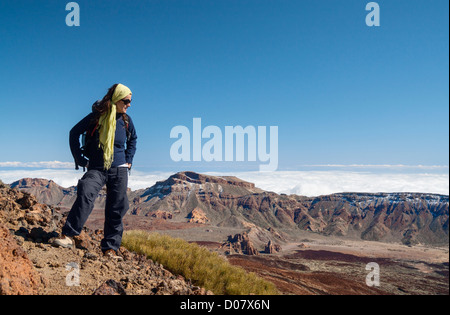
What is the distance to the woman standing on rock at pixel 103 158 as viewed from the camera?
390 centimetres

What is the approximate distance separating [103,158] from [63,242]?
3.98 ft

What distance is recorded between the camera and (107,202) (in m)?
4.26

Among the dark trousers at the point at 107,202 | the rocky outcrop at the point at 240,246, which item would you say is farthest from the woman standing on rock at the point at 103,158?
the rocky outcrop at the point at 240,246

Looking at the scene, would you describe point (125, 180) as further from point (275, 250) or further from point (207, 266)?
point (275, 250)

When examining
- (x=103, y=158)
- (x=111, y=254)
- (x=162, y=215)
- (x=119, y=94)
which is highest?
(x=119, y=94)

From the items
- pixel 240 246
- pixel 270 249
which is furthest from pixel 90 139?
pixel 270 249

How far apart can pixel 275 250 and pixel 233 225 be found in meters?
32.5

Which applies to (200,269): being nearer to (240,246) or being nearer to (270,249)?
(240,246)

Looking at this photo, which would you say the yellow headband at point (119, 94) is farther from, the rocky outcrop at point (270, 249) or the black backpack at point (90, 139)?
the rocky outcrop at point (270, 249)

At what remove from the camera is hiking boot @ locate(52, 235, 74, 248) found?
13.1ft

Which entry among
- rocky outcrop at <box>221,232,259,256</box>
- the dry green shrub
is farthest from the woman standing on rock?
rocky outcrop at <box>221,232,259,256</box>

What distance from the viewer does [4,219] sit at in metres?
4.53
